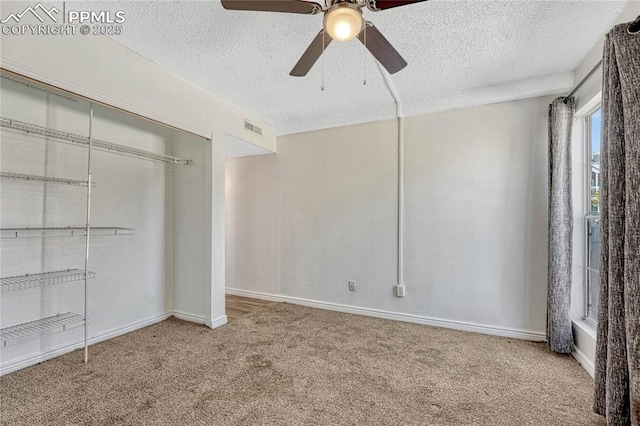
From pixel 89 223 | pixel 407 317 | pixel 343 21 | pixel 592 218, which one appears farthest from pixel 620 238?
pixel 89 223

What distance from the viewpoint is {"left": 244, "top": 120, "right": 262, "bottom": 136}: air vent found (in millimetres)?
3773

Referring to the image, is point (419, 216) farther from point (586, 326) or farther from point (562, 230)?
point (586, 326)

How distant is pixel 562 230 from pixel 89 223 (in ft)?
13.4

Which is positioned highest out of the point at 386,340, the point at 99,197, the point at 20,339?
the point at 99,197

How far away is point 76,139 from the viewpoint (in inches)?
101

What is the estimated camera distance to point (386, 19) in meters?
2.02

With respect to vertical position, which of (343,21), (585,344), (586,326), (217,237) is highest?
(343,21)

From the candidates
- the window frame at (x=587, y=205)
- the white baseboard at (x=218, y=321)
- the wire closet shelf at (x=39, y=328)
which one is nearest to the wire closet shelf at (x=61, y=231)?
the wire closet shelf at (x=39, y=328)

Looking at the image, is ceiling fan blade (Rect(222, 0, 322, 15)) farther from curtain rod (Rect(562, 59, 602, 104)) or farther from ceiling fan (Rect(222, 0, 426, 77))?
curtain rod (Rect(562, 59, 602, 104))

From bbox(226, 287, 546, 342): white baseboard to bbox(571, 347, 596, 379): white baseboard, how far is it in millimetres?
339

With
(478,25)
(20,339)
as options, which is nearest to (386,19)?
(478,25)

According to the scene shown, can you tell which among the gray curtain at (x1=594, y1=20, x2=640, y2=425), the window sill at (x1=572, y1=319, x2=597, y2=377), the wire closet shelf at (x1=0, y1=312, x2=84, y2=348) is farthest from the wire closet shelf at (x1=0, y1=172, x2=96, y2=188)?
the window sill at (x1=572, y1=319, x2=597, y2=377)

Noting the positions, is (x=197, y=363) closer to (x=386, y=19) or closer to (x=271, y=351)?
(x=271, y=351)

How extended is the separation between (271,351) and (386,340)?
1.11 metres
